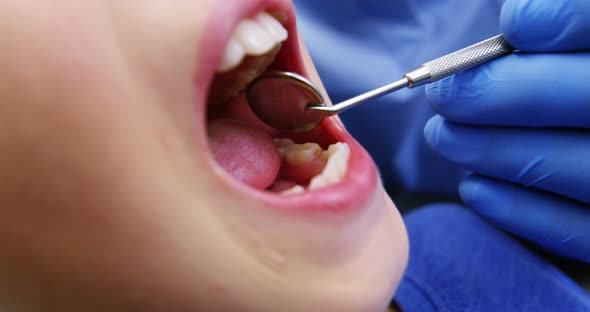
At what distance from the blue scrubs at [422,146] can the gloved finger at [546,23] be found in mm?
457

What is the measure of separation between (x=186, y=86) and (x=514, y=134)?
73 cm

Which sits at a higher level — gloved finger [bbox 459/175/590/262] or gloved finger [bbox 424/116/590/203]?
gloved finger [bbox 424/116/590/203]

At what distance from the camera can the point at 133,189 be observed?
0.47m

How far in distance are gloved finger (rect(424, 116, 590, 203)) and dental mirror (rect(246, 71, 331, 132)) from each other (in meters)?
0.40

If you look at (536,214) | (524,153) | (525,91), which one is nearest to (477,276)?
(536,214)

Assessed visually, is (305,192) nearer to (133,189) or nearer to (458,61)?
(133,189)

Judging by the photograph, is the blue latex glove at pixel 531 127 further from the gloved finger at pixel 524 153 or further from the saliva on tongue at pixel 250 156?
the saliva on tongue at pixel 250 156

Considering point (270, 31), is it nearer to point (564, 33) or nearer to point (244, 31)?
point (244, 31)

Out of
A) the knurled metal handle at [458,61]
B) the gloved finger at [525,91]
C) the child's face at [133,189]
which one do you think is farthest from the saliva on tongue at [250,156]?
the gloved finger at [525,91]

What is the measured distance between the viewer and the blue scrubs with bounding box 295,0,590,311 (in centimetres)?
102

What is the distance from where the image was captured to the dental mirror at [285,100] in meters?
0.71

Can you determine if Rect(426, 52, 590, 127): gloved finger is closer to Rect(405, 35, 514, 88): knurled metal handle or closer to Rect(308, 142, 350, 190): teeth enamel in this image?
Rect(405, 35, 514, 88): knurled metal handle

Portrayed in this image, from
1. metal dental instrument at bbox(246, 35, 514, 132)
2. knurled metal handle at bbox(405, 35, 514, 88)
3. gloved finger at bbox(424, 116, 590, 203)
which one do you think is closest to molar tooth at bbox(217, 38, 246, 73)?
metal dental instrument at bbox(246, 35, 514, 132)

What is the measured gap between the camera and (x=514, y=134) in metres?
0.99
